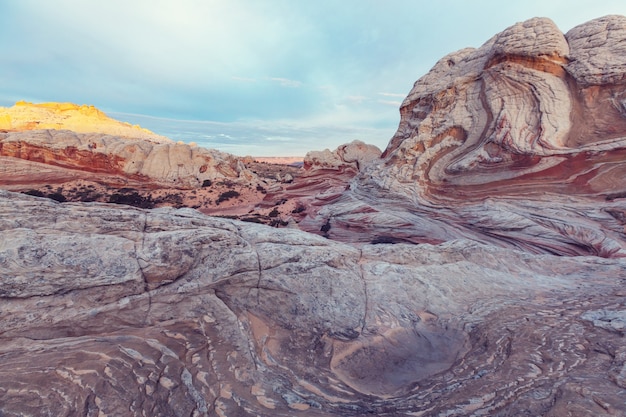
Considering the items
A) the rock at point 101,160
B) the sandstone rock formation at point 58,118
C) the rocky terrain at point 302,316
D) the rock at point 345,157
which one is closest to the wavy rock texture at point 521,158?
the rocky terrain at point 302,316

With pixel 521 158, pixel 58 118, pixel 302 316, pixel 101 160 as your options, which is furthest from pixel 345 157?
pixel 58 118

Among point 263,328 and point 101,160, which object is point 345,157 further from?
point 263,328

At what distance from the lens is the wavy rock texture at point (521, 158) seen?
1209 cm

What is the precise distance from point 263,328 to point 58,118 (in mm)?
86818

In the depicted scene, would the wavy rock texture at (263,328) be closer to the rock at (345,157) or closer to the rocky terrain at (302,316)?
the rocky terrain at (302,316)

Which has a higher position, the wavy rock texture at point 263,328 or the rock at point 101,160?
the rock at point 101,160

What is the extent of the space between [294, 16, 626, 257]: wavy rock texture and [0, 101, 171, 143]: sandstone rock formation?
6796 centimetres

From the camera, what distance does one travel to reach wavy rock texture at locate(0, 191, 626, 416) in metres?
3.68

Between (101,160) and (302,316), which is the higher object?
(101,160)

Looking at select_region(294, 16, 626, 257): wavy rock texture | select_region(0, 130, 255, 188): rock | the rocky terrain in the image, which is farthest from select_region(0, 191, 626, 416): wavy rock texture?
select_region(0, 130, 255, 188): rock

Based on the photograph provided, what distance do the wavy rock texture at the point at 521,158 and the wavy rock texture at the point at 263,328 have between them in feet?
18.7

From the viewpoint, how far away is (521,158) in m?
13.8

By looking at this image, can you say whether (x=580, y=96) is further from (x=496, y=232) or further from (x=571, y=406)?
(x=571, y=406)

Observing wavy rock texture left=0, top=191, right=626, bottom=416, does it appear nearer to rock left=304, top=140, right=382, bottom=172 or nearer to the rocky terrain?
the rocky terrain
